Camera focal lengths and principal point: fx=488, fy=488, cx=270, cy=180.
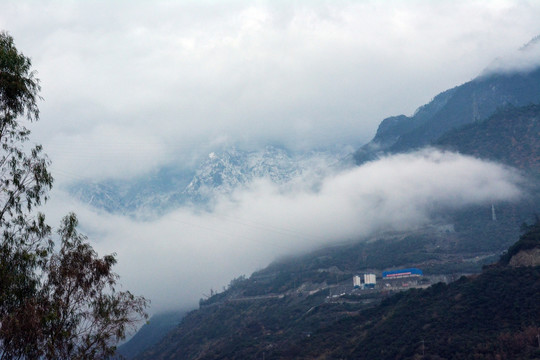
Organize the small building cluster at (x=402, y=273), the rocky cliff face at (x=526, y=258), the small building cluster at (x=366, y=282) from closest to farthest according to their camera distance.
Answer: the rocky cliff face at (x=526, y=258)
the small building cluster at (x=402, y=273)
the small building cluster at (x=366, y=282)

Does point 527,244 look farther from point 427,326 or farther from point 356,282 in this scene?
point 356,282

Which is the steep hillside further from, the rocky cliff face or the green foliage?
the rocky cliff face

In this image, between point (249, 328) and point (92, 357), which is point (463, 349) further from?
point (249, 328)

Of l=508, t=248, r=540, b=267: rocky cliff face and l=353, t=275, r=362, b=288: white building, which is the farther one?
l=353, t=275, r=362, b=288: white building

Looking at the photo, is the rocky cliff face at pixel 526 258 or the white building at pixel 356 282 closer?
the rocky cliff face at pixel 526 258

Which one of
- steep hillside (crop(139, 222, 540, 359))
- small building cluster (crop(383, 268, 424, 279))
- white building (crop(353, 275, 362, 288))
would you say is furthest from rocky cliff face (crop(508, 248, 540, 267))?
white building (crop(353, 275, 362, 288))

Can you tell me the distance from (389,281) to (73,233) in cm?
16101

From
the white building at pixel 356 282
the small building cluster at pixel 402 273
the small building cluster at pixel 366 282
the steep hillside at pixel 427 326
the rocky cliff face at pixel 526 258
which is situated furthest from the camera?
the white building at pixel 356 282

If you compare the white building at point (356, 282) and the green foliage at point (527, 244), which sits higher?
the green foliage at point (527, 244)

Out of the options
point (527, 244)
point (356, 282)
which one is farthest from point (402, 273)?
point (527, 244)

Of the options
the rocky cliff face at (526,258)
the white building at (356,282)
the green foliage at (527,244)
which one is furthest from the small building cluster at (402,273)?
the rocky cliff face at (526,258)

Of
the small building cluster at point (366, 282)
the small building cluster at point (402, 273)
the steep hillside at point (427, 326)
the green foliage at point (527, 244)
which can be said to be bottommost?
the steep hillside at point (427, 326)

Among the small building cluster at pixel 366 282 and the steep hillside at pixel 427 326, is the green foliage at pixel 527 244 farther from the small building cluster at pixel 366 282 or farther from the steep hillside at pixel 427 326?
the small building cluster at pixel 366 282

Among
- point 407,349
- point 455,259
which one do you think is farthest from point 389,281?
point 407,349
